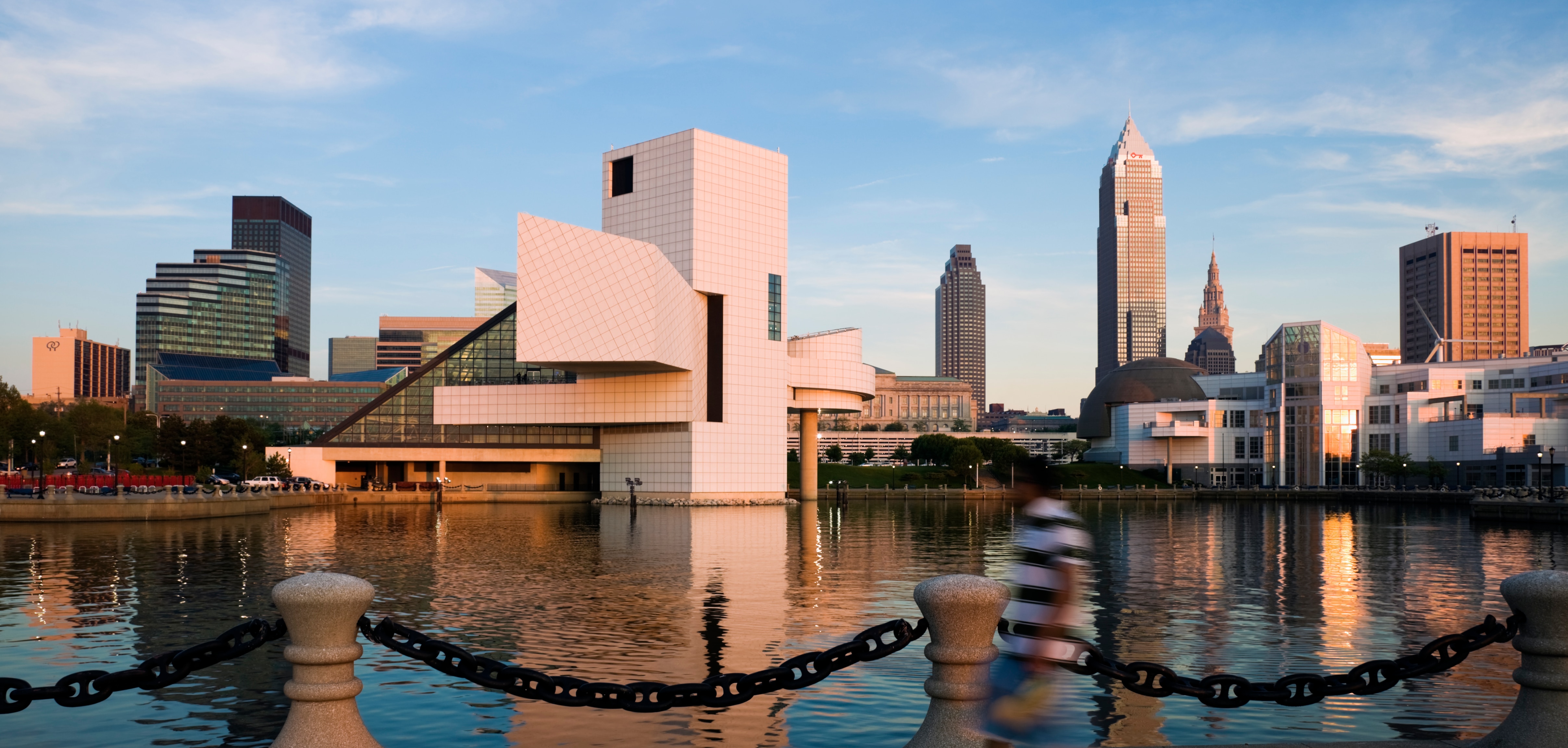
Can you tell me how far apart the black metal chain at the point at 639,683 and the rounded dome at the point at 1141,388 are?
485 feet

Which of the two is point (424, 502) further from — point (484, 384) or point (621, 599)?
point (621, 599)

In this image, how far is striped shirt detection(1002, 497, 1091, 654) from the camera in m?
7.45

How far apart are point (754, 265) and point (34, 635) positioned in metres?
68.8

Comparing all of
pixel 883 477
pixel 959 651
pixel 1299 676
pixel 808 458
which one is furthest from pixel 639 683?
pixel 883 477

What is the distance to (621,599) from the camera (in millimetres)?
23531

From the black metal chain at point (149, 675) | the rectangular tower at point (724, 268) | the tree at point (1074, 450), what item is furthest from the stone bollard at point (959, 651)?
the tree at point (1074, 450)

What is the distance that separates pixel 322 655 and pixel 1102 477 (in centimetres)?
13465

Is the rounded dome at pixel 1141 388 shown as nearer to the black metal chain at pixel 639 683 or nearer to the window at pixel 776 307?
the window at pixel 776 307

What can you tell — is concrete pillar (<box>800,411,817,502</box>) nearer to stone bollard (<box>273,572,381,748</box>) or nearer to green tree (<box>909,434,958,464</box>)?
green tree (<box>909,434,958,464</box>)

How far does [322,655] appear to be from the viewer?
19.5ft

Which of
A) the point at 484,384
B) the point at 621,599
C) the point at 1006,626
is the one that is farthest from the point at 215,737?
the point at 484,384

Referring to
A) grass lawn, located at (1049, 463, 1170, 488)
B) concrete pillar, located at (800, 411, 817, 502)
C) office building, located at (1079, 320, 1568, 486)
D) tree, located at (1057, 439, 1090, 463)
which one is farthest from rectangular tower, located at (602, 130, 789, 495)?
tree, located at (1057, 439, 1090, 463)

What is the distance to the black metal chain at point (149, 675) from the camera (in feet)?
20.6

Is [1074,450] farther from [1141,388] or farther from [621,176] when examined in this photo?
[621,176]
